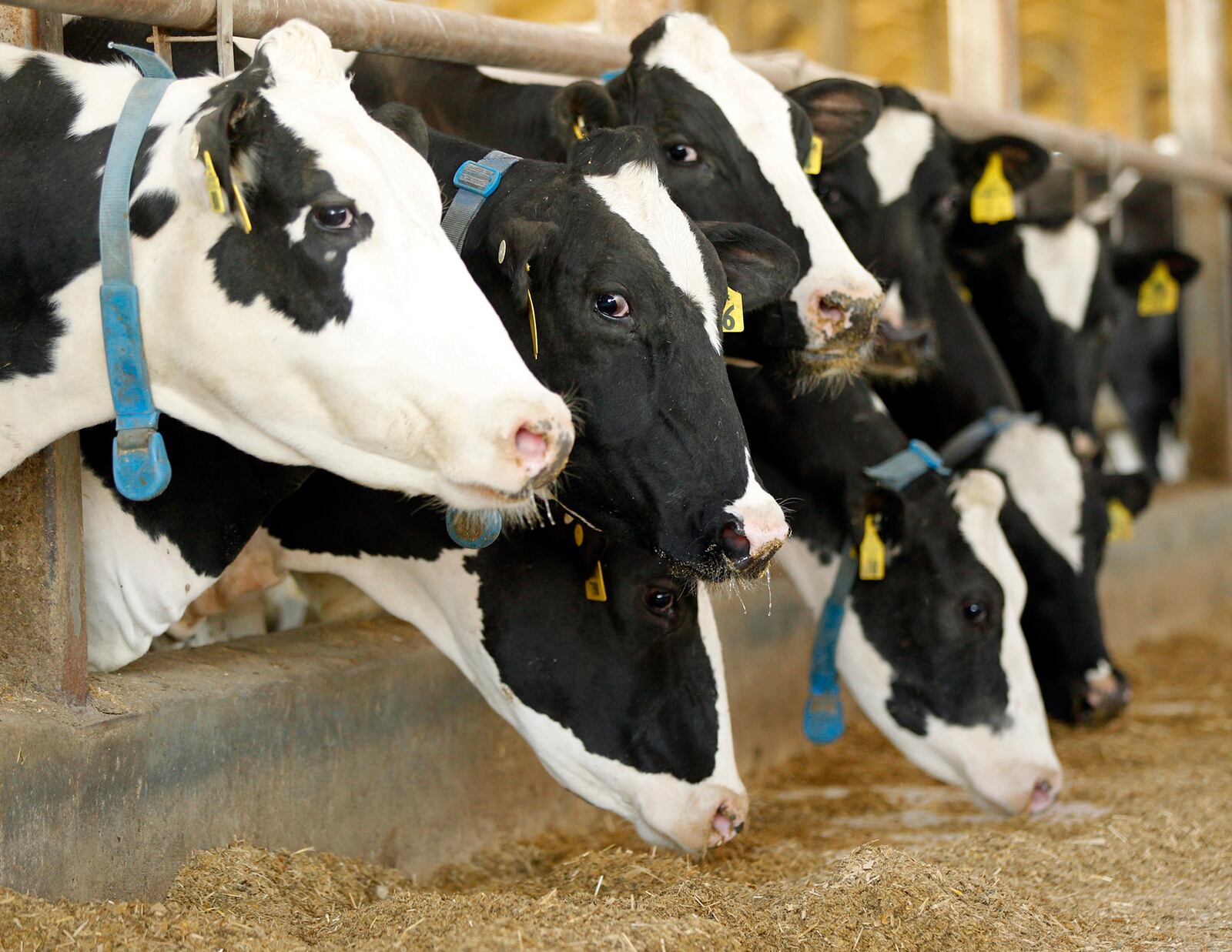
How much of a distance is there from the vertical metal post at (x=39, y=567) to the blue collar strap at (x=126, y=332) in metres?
0.35

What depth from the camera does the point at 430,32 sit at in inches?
129

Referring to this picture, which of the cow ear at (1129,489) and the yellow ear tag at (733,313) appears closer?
the yellow ear tag at (733,313)

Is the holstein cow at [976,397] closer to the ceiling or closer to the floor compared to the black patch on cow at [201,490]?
closer to the floor

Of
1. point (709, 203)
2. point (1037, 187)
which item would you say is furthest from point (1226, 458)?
point (709, 203)

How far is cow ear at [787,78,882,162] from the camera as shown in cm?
411

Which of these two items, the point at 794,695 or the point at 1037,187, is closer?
the point at 794,695

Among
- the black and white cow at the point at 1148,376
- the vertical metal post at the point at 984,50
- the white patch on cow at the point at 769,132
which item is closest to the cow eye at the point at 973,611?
the white patch on cow at the point at 769,132

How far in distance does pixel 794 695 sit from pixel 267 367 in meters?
3.06

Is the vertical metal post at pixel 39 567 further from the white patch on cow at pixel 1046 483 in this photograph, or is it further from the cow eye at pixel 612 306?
the white patch on cow at pixel 1046 483

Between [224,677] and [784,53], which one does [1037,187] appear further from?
[224,677]

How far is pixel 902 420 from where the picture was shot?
5.49 m

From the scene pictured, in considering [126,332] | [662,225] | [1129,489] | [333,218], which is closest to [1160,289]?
[1129,489]

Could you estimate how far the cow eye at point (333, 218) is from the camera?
2.17 m

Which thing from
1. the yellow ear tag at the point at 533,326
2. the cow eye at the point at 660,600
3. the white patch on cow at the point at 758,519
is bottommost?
the cow eye at the point at 660,600
